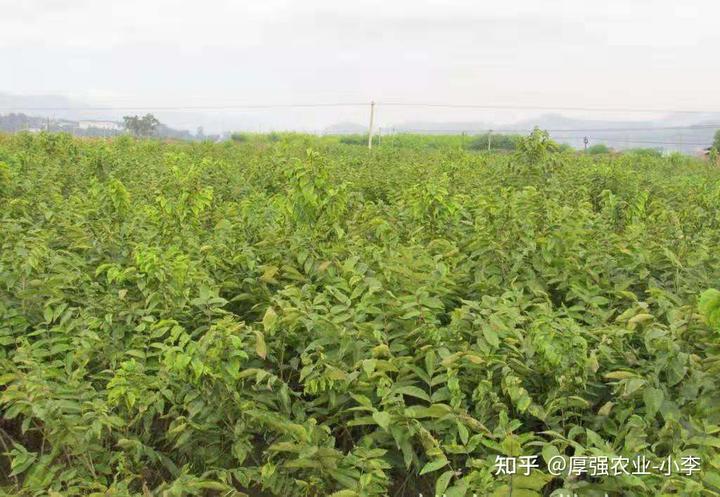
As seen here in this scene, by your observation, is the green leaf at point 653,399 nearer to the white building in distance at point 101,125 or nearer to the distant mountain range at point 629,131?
the distant mountain range at point 629,131

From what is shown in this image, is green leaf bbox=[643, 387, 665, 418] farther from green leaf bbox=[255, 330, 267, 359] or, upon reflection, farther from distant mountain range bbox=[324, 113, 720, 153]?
distant mountain range bbox=[324, 113, 720, 153]

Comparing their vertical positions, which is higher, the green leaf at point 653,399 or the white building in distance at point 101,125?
the white building in distance at point 101,125

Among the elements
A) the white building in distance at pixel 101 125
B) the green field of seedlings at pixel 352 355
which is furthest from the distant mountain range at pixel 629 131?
the green field of seedlings at pixel 352 355

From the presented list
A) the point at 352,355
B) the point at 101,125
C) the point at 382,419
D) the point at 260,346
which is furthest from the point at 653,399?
the point at 101,125

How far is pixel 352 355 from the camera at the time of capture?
2.37m

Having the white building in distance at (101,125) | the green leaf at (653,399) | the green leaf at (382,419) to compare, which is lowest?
the green leaf at (382,419)

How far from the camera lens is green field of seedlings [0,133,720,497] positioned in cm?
202

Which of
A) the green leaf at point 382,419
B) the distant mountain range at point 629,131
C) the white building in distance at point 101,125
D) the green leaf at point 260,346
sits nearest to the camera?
the green leaf at point 382,419

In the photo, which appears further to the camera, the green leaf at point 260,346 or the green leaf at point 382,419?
the green leaf at point 260,346

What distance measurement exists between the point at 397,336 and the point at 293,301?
44cm

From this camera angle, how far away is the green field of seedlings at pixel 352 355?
2023 mm

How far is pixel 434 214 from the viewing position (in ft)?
12.3

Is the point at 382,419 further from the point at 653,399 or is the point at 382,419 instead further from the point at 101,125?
the point at 101,125

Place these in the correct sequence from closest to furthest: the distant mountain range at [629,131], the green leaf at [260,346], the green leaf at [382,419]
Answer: the green leaf at [382,419] → the green leaf at [260,346] → the distant mountain range at [629,131]
